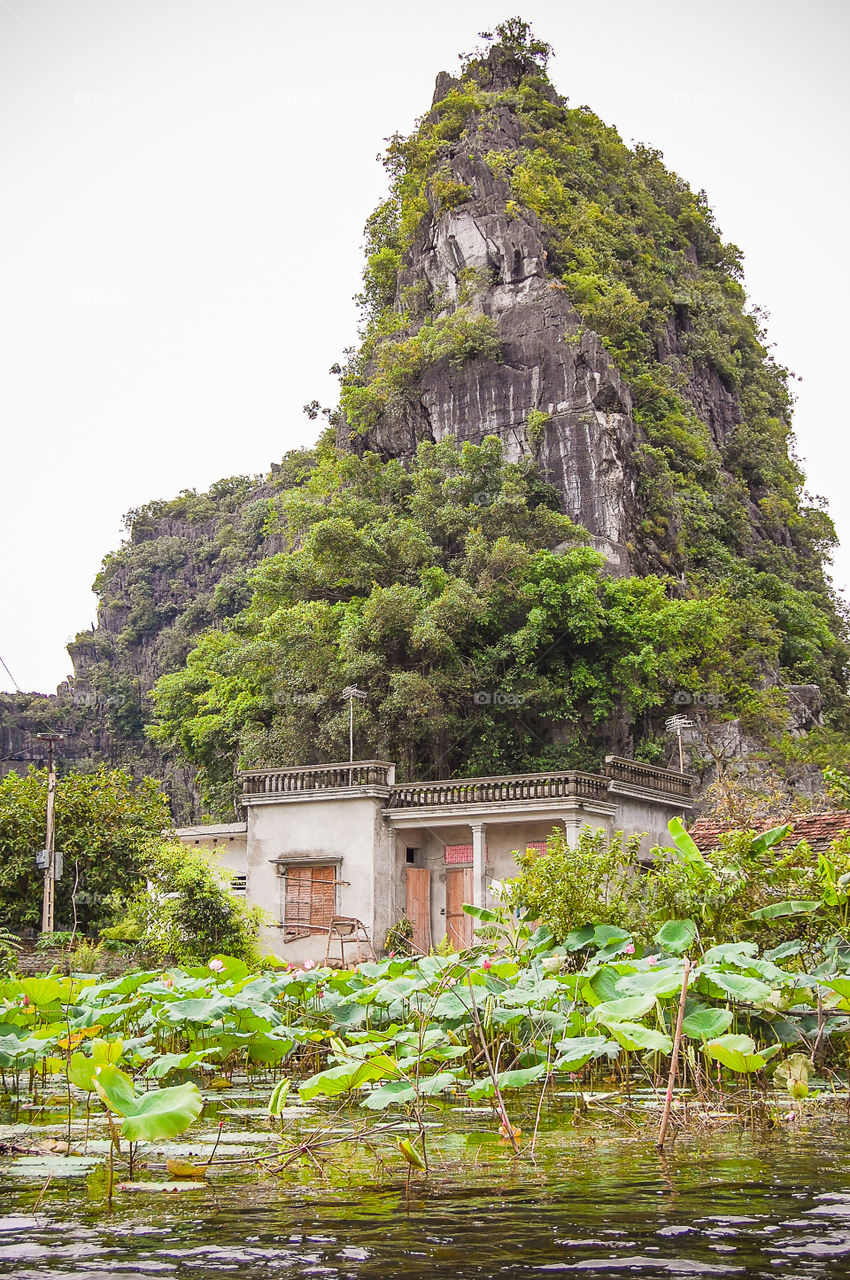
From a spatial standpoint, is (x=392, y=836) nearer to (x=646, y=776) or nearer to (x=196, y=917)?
(x=646, y=776)

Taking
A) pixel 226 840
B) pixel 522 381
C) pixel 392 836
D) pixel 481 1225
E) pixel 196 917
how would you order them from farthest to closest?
1. pixel 522 381
2. pixel 226 840
3. pixel 392 836
4. pixel 196 917
5. pixel 481 1225

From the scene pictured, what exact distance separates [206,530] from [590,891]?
62268mm

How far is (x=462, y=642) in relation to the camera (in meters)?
28.1

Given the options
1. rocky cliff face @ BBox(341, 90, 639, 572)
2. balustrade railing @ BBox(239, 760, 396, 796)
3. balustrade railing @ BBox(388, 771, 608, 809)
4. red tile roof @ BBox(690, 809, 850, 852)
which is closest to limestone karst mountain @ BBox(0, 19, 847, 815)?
rocky cliff face @ BBox(341, 90, 639, 572)

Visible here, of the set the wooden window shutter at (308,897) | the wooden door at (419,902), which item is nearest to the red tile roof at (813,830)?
the wooden door at (419,902)

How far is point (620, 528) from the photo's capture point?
1252 inches

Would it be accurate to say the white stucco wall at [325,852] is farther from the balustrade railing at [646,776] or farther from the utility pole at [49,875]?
the balustrade railing at [646,776]

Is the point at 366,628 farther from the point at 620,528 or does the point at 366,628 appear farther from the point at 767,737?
the point at 767,737

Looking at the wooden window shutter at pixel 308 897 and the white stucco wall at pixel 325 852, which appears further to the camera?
the wooden window shutter at pixel 308 897

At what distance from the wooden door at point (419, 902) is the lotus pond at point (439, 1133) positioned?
12798mm

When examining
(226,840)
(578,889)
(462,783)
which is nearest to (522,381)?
(462,783)

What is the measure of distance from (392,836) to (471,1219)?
58.7ft

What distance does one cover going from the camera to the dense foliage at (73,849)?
20.7m

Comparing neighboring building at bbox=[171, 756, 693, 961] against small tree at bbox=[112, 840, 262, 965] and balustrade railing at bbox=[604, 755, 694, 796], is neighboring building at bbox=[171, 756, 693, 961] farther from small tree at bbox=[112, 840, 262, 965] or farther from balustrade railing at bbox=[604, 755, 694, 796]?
small tree at bbox=[112, 840, 262, 965]
